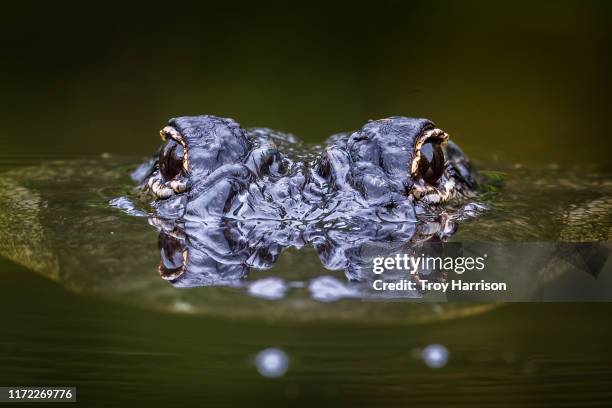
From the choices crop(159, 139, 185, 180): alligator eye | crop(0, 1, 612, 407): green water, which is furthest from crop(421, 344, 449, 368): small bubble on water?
crop(159, 139, 185, 180): alligator eye

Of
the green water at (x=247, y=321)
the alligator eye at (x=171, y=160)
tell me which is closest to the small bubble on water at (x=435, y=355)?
the green water at (x=247, y=321)

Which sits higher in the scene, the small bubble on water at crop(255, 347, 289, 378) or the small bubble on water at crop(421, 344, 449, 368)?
the small bubble on water at crop(421, 344, 449, 368)

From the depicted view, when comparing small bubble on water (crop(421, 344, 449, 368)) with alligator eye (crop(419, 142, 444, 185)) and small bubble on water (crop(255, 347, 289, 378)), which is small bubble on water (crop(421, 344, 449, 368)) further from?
alligator eye (crop(419, 142, 444, 185))

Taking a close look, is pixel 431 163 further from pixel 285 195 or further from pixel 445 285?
pixel 445 285

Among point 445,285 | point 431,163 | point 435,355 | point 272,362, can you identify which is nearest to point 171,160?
point 431,163

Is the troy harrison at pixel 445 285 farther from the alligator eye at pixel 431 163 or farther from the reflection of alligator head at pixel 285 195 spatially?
the alligator eye at pixel 431 163

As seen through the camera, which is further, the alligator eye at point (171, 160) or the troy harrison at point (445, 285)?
the alligator eye at point (171, 160)

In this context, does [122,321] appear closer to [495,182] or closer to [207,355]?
[207,355]
